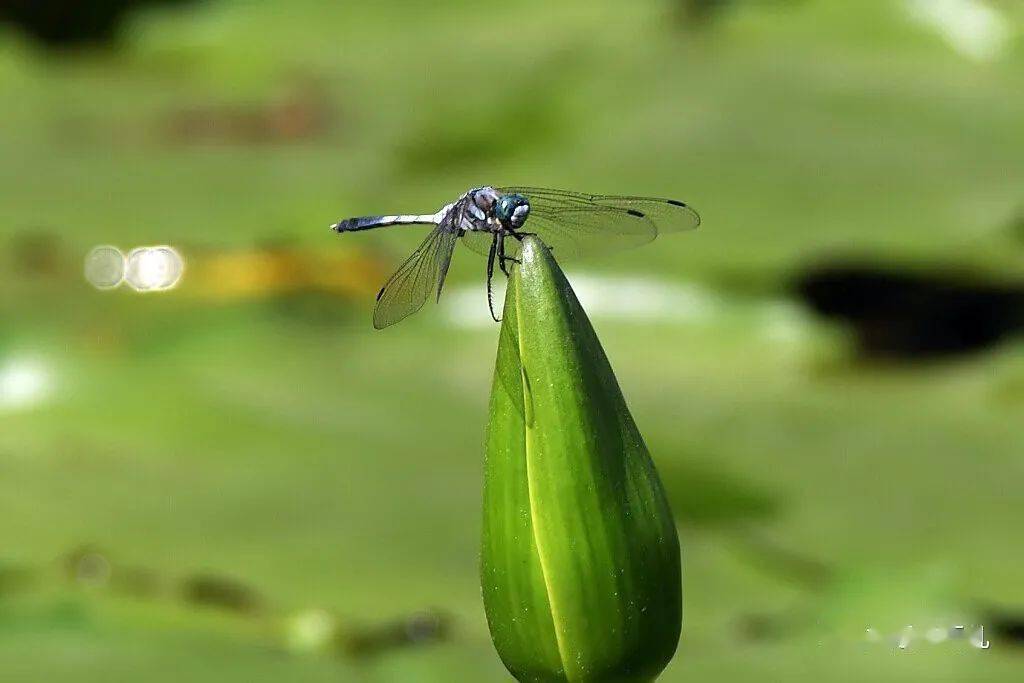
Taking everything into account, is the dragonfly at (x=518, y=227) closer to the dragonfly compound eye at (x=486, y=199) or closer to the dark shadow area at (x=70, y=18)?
the dragonfly compound eye at (x=486, y=199)

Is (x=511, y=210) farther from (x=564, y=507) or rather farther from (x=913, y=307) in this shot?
(x=913, y=307)

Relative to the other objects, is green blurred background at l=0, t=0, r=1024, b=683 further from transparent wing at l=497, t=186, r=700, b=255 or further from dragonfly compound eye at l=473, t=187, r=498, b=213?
dragonfly compound eye at l=473, t=187, r=498, b=213

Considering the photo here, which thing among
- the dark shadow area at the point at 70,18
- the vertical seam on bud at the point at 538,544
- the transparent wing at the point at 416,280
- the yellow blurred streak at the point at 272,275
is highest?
the dark shadow area at the point at 70,18

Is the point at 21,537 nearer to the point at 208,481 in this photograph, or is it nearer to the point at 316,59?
the point at 208,481

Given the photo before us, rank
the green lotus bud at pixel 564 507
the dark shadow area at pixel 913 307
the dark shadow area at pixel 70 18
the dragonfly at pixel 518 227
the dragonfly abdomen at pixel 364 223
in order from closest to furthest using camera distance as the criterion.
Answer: the green lotus bud at pixel 564 507
the dragonfly at pixel 518 227
the dragonfly abdomen at pixel 364 223
the dark shadow area at pixel 913 307
the dark shadow area at pixel 70 18

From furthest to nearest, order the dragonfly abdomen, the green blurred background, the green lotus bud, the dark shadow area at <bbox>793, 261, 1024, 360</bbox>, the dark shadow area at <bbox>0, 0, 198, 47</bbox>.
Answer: the dark shadow area at <bbox>0, 0, 198, 47</bbox> < the dark shadow area at <bbox>793, 261, 1024, 360</bbox> < the dragonfly abdomen < the green blurred background < the green lotus bud

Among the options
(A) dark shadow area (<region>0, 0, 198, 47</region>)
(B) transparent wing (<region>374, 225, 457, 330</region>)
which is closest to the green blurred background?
(A) dark shadow area (<region>0, 0, 198, 47</region>)

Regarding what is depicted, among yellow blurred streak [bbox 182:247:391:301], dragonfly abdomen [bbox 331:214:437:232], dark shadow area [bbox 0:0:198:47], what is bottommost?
dragonfly abdomen [bbox 331:214:437:232]

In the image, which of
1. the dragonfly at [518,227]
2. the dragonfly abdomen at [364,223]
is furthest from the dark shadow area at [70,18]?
the dragonfly at [518,227]
